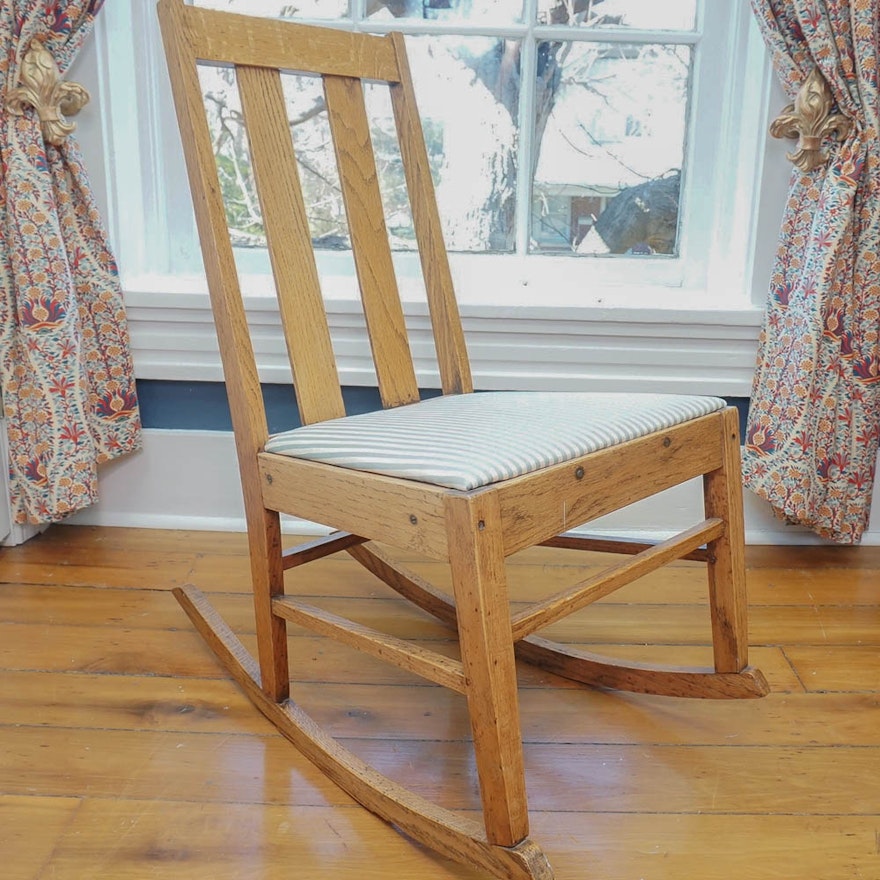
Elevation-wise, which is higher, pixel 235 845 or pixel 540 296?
pixel 540 296

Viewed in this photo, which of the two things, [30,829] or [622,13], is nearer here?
[30,829]

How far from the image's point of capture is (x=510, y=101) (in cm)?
168

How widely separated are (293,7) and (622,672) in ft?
4.42

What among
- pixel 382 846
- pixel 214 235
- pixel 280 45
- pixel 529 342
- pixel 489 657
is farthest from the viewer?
pixel 529 342

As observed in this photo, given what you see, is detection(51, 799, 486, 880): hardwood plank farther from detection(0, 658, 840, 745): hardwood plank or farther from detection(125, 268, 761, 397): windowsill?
detection(125, 268, 761, 397): windowsill

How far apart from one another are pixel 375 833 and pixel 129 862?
0.24 m

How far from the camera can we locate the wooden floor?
0.86m

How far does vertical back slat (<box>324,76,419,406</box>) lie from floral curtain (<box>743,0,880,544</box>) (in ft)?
2.24

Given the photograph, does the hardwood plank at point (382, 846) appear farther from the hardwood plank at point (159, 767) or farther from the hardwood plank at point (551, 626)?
the hardwood plank at point (551, 626)

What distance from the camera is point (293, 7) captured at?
1650 millimetres

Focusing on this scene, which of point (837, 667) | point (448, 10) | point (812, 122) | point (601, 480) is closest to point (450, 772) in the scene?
point (601, 480)

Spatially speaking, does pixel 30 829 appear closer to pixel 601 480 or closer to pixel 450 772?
pixel 450 772

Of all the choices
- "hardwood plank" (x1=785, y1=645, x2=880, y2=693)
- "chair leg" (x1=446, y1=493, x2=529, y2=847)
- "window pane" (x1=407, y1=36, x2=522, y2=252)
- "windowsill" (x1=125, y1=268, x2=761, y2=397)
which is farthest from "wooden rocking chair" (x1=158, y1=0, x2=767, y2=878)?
"window pane" (x1=407, y1=36, x2=522, y2=252)

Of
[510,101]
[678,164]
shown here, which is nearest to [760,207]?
[678,164]
